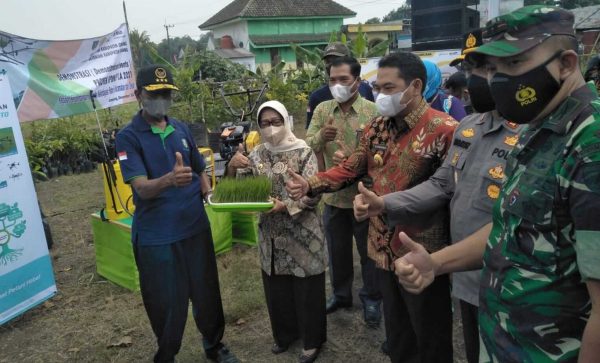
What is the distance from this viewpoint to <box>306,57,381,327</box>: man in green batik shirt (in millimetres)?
3654

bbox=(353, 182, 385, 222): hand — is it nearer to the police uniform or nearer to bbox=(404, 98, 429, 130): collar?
the police uniform

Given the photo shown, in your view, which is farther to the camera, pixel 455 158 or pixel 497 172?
pixel 455 158

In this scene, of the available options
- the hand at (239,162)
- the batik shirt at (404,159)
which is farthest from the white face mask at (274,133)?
the batik shirt at (404,159)

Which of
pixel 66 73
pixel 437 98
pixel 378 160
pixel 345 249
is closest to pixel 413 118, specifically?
pixel 378 160

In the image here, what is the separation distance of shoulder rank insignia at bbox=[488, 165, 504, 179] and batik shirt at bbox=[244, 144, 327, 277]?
4.46 feet

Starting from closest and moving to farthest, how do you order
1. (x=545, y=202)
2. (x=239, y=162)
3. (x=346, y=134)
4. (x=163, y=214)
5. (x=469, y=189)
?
(x=545, y=202) < (x=469, y=189) < (x=163, y=214) < (x=239, y=162) < (x=346, y=134)

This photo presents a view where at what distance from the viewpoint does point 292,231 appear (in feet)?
10.2

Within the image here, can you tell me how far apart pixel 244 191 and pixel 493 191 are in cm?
159

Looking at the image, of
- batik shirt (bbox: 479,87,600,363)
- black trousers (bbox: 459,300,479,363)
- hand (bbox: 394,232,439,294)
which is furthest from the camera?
black trousers (bbox: 459,300,479,363)

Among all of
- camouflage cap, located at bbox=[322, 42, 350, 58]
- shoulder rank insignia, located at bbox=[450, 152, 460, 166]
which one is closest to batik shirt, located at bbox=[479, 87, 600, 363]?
shoulder rank insignia, located at bbox=[450, 152, 460, 166]

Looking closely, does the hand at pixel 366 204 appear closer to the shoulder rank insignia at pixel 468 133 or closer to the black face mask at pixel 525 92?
the shoulder rank insignia at pixel 468 133

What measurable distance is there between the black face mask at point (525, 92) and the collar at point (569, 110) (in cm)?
5

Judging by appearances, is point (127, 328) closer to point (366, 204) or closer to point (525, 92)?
point (366, 204)

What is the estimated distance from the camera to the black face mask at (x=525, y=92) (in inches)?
49.4
